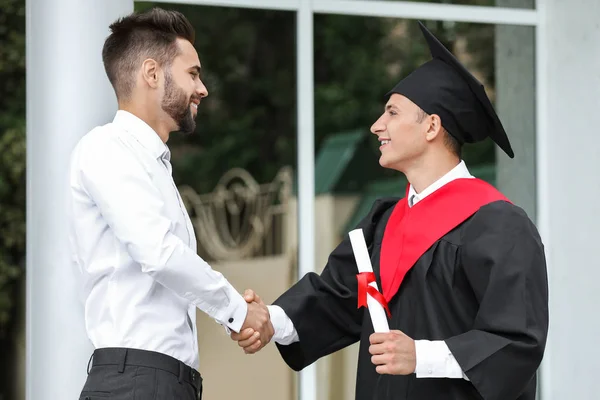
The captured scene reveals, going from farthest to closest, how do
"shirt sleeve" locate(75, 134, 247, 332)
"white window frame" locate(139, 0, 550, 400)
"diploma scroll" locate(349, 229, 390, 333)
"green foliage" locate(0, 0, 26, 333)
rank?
"green foliage" locate(0, 0, 26, 333)
"white window frame" locate(139, 0, 550, 400)
"diploma scroll" locate(349, 229, 390, 333)
"shirt sleeve" locate(75, 134, 247, 332)

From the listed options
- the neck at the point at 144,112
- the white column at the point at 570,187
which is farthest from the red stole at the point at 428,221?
the white column at the point at 570,187

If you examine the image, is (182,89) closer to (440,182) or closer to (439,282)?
(440,182)

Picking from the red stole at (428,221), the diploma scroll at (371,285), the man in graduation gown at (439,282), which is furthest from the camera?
the red stole at (428,221)

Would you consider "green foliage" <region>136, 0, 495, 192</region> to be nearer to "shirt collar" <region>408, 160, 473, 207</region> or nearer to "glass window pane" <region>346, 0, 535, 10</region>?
"glass window pane" <region>346, 0, 535, 10</region>

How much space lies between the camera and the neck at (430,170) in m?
3.60

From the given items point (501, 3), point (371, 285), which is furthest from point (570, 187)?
point (371, 285)

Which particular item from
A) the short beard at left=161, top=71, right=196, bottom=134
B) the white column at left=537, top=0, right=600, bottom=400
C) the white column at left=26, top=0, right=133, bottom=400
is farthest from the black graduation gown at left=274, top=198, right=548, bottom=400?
the white column at left=537, top=0, right=600, bottom=400

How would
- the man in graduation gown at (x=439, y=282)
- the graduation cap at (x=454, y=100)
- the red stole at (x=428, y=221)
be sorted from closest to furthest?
1. the man in graduation gown at (x=439, y=282)
2. the red stole at (x=428, y=221)
3. the graduation cap at (x=454, y=100)

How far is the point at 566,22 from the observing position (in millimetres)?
5715

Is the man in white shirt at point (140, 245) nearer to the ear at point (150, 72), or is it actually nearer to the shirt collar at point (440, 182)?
the ear at point (150, 72)

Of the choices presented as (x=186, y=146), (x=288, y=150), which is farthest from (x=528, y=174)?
(x=186, y=146)

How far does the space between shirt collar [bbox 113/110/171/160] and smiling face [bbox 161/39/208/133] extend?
10cm

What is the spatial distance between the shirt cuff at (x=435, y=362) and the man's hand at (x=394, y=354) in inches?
0.8

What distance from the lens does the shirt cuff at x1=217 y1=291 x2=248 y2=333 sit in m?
3.42
